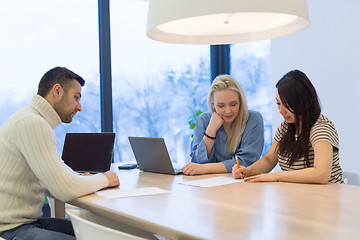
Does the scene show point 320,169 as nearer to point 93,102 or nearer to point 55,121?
point 55,121

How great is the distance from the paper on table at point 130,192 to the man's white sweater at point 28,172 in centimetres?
7

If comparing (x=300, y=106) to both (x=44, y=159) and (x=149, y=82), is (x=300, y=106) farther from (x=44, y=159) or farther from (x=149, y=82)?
(x=149, y=82)

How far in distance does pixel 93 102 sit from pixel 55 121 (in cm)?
253

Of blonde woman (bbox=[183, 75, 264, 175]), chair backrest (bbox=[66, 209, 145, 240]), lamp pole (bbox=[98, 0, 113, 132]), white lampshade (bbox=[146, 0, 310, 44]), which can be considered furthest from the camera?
lamp pole (bbox=[98, 0, 113, 132])

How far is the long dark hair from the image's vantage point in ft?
7.30

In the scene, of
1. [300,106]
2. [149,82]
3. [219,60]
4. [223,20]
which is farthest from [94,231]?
[219,60]

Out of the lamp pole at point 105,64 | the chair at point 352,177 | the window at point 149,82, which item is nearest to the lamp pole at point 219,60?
the window at point 149,82

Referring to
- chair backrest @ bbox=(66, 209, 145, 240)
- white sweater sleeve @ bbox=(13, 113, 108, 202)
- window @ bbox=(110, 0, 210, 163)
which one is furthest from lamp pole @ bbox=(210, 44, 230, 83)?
chair backrest @ bbox=(66, 209, 145, 240)

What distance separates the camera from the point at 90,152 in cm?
276

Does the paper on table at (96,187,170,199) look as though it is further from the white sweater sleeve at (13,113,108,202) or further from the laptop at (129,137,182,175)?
the laptop at (129,137,182,175)

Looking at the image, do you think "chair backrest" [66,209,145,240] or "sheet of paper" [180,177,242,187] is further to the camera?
"sheet of paper" [180,177,242,187]

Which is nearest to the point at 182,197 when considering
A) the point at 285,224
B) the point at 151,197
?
the point at 151,197

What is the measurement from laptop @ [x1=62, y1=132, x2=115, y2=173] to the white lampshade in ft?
3.33

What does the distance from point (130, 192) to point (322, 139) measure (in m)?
1.01
